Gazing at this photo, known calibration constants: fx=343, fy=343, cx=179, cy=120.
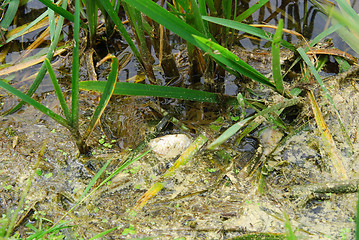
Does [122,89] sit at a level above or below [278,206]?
above

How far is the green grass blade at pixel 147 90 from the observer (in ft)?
5.98

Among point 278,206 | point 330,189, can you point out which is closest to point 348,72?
point 330,189

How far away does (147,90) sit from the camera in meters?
1.90

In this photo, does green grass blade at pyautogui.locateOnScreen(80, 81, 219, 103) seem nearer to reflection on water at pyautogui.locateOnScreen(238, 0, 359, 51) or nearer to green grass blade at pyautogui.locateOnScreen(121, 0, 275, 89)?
green grass blade at pyautogui.locateOnScreen(121, 0, 275, 89)

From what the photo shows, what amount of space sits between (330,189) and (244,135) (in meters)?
0.55

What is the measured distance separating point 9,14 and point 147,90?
172 centimetres

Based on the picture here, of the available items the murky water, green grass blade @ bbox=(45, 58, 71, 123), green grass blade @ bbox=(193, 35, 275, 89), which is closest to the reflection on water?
the murky water

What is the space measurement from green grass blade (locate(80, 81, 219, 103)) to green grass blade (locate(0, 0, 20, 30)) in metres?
1.46

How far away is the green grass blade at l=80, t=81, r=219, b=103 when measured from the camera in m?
1.82

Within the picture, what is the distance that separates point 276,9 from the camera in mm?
2951

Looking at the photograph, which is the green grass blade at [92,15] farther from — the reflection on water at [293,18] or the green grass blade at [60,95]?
the reflection on water at [293,18]

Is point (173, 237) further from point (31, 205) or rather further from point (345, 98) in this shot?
point (345, 98)

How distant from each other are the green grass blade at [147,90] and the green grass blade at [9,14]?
1464mm

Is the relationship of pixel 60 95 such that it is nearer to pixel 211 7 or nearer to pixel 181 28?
pixel 181 28
